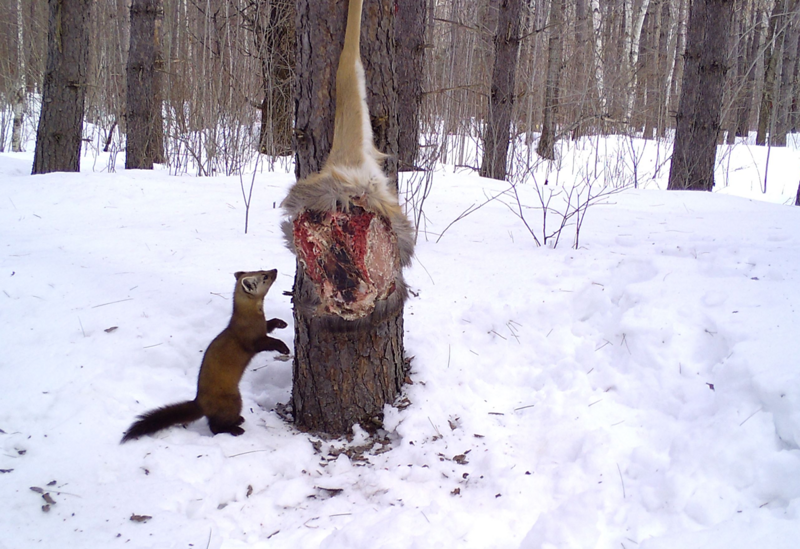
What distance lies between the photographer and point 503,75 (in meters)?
7.71

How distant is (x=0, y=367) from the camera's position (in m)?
2.34

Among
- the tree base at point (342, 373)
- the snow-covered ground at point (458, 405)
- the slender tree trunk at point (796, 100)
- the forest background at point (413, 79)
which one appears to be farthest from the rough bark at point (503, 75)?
the slender tree trunk at point (796, 100)

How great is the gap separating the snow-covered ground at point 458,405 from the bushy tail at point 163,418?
Answer: 0.05 m

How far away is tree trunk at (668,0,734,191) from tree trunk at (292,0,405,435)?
544 cm

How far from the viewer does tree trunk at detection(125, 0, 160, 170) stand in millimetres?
8227

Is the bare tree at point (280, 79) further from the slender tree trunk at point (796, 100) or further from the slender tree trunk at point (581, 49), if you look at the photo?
the slender tree trunk at point (796, 100)

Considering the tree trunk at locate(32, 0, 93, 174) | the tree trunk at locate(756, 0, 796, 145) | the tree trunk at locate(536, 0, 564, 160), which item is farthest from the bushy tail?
the tree trunk at locate(756, 0, 796, 145)

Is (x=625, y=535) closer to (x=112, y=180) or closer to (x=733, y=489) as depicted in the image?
(x=733, y=489)

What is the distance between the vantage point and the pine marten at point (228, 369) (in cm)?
219

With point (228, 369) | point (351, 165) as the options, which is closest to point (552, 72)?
point (351, 165)

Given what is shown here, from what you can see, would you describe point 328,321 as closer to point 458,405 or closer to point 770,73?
point 458,405

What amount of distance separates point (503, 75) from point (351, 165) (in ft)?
20.9

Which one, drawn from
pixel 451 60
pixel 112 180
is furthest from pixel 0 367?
pixel 451 60

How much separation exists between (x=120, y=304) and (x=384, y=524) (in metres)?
1.88
